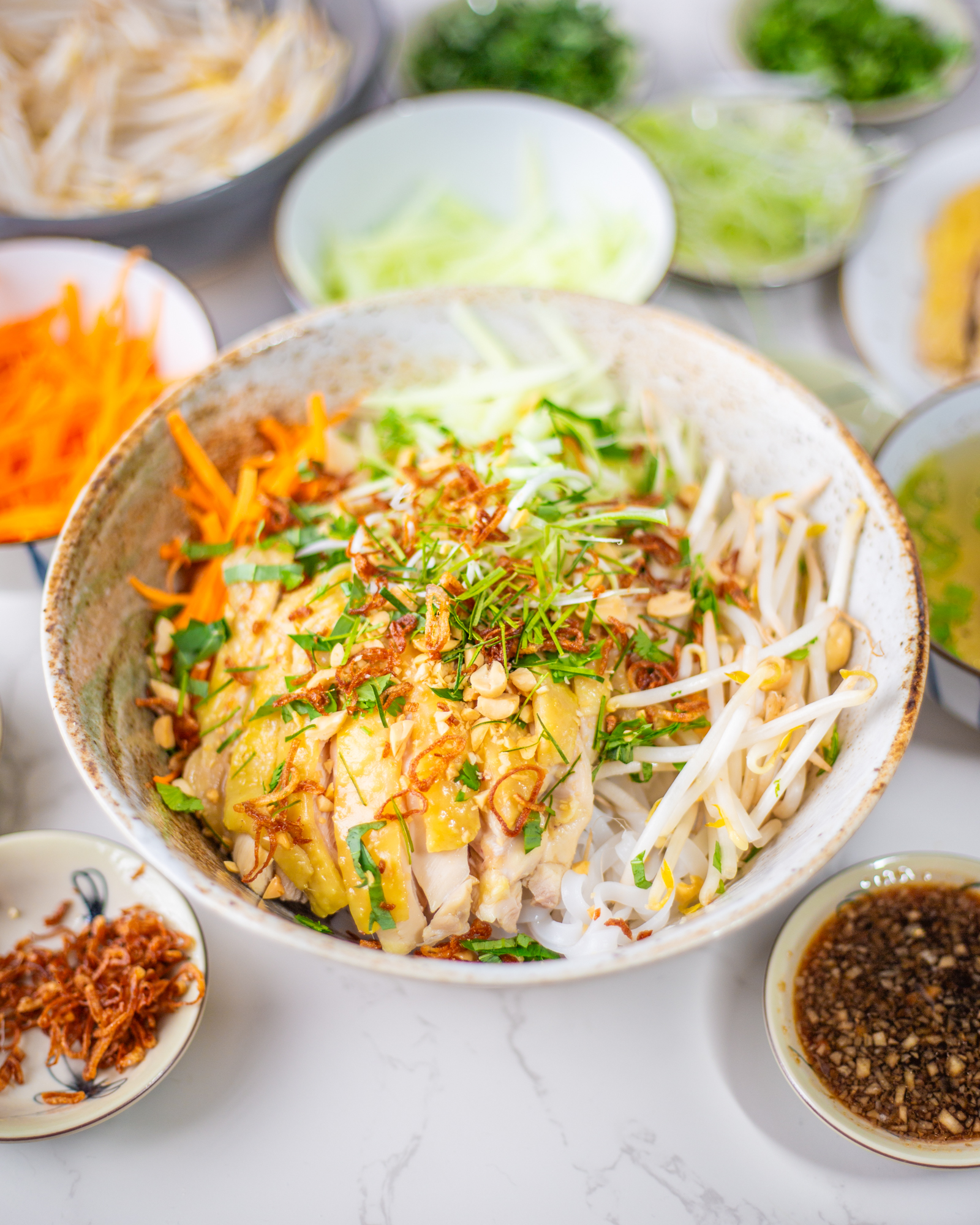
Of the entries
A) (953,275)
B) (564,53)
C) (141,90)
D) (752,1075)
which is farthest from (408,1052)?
(564,53)

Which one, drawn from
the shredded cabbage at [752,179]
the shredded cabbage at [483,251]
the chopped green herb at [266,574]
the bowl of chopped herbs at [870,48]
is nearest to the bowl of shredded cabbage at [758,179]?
the shredded cabbage at [752,179]

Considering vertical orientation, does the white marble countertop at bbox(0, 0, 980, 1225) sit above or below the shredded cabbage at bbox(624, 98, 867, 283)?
below

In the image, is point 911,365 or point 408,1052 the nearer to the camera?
point 408,1052

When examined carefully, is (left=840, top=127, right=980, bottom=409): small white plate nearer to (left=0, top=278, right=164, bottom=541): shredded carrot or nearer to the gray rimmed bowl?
the gray rimmed bowl

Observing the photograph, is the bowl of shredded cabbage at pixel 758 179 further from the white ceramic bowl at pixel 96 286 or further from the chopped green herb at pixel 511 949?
the chopped green herb at pixel 511 949

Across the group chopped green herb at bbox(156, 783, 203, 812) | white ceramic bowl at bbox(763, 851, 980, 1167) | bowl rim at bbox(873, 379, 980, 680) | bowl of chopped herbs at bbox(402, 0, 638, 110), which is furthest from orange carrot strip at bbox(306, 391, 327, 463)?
bowl of chopped herbs at bbox(402, 0, 638, 110)

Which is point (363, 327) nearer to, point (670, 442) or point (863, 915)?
point (670, 442)

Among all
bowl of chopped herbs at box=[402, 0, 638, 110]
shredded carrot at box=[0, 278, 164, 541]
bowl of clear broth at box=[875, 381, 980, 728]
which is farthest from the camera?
bowl of chopped herbs at box=[402, 0, 638, 110]

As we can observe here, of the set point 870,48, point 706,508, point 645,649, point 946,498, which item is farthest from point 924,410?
point 870,48
